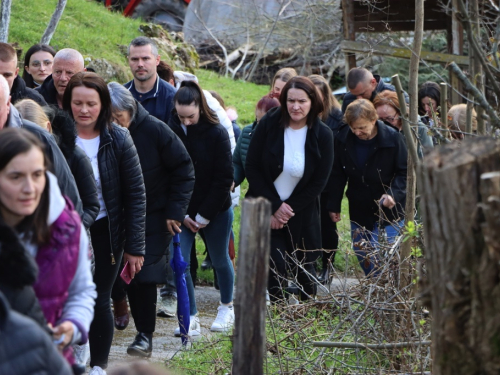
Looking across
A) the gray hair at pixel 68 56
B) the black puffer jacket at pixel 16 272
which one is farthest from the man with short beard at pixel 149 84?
the black puffer jacket at pixel 16 272

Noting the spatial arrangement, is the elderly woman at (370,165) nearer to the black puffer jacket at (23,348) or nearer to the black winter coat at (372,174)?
the black winter coat at (372,174)

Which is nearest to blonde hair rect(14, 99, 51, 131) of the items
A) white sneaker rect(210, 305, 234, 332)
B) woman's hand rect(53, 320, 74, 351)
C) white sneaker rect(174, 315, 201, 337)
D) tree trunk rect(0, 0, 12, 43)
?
woman's hand rect(53, 320, 74, 351)

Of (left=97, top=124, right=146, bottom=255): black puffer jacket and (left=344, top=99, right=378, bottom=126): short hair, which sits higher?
(left=344, top=99, right=378, bottom=126): short hair

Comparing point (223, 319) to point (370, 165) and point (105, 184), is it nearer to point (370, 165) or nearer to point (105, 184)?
point (370, 165)

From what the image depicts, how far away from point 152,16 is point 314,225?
1475 centimetres

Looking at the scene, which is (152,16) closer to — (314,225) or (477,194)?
(314,225)

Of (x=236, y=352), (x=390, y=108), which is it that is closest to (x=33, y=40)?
(x=390, y=108)

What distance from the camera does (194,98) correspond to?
20.7ft

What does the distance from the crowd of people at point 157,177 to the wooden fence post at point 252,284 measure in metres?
0.60

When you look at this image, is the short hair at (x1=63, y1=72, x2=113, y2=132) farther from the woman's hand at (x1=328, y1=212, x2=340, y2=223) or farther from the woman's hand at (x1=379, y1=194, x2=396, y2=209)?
the woman's hand at (x1=328, y1=212, x2=340, y2=223)

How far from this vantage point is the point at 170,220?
588 cm

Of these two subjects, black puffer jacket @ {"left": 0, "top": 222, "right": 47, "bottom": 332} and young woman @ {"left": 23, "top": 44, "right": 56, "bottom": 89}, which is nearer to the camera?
black puffer jacket @ {"left": 0, "top": 222, "right": 47, "bottom": 332}

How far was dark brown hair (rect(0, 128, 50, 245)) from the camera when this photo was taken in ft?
9.46

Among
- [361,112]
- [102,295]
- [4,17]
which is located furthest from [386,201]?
[4,17]
